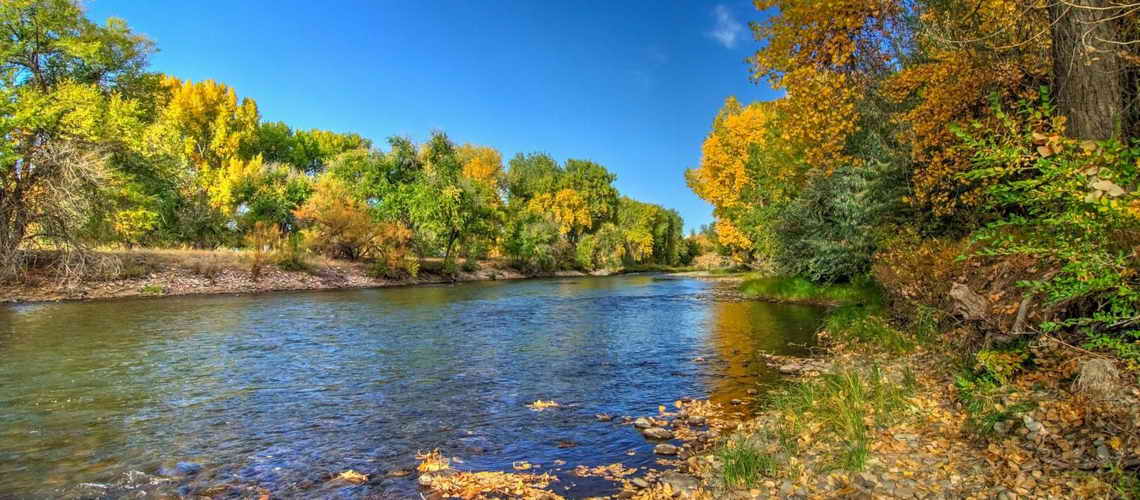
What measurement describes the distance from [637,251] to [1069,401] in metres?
85.0

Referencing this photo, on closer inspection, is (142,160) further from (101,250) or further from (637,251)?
(637,251)

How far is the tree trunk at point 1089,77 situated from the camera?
309 inches

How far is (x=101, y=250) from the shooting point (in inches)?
1341

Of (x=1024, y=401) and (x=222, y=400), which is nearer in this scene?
(x=1024, y=401)

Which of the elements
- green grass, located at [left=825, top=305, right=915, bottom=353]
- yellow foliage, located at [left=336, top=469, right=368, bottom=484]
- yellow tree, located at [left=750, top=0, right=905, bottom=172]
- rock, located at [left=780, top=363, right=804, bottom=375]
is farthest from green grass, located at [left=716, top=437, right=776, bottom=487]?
yellow tree, located at [left=750, top=0, right=905, bottom=172]

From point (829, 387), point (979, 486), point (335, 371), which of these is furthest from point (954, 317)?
point (335, 371)

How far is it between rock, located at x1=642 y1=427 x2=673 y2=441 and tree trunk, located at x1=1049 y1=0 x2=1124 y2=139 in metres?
6.80

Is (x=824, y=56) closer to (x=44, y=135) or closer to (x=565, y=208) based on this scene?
(x=44, y=135)

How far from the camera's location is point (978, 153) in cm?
625

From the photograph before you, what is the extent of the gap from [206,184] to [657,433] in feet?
178

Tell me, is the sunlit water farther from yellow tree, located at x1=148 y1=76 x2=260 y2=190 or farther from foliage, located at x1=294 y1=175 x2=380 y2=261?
yellow tree, located at x1=148 y1=76 x2=260 y2=190

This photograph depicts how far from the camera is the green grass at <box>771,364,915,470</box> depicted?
642 cm

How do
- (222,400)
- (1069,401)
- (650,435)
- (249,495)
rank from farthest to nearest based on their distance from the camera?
(222,400) → (650,435) → (249,495) → (1069,401)

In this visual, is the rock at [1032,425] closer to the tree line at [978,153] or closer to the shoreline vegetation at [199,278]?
the tree line at [978,153]
